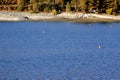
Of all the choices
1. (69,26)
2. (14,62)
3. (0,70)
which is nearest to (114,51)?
(14,62)

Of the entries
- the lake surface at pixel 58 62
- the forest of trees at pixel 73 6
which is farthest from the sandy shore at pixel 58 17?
the lake surface at pixel 58 62

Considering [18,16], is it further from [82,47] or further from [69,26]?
[82,47]

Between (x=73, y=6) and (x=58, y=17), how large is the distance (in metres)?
10.3

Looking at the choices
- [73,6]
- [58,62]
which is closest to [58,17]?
[73,6]

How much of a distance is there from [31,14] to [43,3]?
10082mm

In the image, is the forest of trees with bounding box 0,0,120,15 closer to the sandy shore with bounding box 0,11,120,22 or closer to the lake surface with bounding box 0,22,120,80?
the sandy shore with bounding box 0,11,120,22

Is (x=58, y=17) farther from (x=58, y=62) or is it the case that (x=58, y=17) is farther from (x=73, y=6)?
(x=58, y=62)

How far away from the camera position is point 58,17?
12250cm

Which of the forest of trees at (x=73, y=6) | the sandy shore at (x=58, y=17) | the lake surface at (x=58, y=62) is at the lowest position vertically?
the sandy shore at (x=58, y=17)

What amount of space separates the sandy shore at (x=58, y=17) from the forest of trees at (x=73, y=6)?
3.28 metres

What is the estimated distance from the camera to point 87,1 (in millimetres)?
127312

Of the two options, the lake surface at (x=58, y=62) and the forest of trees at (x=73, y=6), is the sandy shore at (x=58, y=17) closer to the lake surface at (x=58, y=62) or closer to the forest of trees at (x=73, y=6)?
the forest of trees at (x=73, y=6)

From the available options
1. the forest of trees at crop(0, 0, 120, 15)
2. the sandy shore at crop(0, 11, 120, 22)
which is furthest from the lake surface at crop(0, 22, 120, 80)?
the forest of trees at crop(0, 0, 120, 15)

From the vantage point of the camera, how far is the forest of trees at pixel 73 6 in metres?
126
